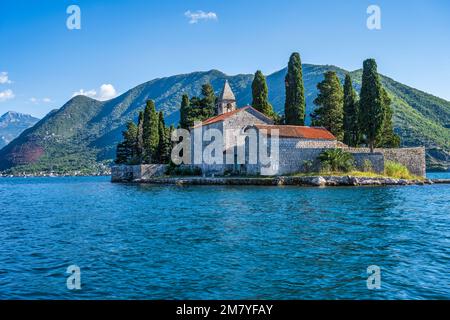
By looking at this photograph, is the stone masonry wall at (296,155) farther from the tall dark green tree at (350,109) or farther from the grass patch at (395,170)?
the tall dark green tree at (350,109)

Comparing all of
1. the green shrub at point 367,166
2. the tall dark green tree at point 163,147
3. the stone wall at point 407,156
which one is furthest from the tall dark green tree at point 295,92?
the tall dark green tree at point 163,147

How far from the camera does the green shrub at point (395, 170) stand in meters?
43.7

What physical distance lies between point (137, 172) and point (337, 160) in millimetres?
30611

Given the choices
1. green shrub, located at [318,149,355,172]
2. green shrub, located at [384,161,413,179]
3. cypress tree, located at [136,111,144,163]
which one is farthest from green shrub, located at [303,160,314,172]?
cypress tree, located at [136,111,144,163]

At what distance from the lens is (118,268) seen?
11.0 m

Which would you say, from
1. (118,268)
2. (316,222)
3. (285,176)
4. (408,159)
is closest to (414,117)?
(408,159)

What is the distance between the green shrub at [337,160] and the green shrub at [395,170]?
152 inches

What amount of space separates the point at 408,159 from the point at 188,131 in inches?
1198

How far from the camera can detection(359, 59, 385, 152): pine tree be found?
4275cm

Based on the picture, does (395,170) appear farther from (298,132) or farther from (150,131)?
A: (150,131)

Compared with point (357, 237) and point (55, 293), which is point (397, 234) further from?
point (55, 293)

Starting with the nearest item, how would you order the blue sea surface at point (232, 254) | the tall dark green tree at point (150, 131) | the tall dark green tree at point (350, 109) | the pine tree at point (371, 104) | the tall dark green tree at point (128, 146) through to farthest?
1. the blue sea surface at point (232, 254)
2. the pine tree at point (371, 104)
3. the tall dark green tree at point (350, 109)
4. the tall dark green tree at point (150, 131)
5. the tall dark green tree at point (128, 146)

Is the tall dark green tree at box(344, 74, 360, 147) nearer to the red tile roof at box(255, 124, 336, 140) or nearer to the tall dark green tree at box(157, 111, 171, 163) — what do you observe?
the red tile roof at box(255, 124, 336, 140)

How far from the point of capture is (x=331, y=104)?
53156 millimetres
